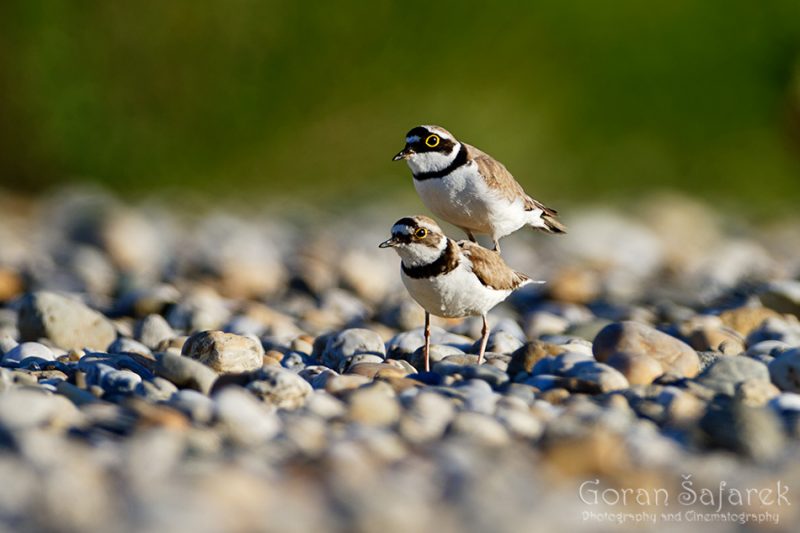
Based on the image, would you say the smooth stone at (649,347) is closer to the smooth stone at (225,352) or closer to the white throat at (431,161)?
the white throat at (431,161)

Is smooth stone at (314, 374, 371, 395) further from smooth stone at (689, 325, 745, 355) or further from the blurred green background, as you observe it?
the blurred green background

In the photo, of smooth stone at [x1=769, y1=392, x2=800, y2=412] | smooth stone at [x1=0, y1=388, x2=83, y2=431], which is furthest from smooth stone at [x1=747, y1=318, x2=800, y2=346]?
smooth stone at [x1=0, y1=388, x2=83, y2=431]

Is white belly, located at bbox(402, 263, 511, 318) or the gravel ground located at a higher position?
white belly, located at bbox(402, 263, 511, 318)

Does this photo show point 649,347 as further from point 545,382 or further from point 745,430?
point 745,430

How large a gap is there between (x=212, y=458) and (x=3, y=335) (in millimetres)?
2673

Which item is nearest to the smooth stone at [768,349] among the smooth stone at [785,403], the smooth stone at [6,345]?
the smooth stone at [785,403]

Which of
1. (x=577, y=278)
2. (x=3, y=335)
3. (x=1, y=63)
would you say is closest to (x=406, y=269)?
(x=3, y=335)

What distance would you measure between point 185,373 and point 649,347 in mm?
1710

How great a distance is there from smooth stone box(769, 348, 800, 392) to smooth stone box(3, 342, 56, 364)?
2.75 metres

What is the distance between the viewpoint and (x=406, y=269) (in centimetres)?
448

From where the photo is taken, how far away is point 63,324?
5062mm

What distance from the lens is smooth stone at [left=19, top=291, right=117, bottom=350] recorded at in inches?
198

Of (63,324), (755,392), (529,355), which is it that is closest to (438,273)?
(529,355)

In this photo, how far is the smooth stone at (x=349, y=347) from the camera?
463 centimetres
